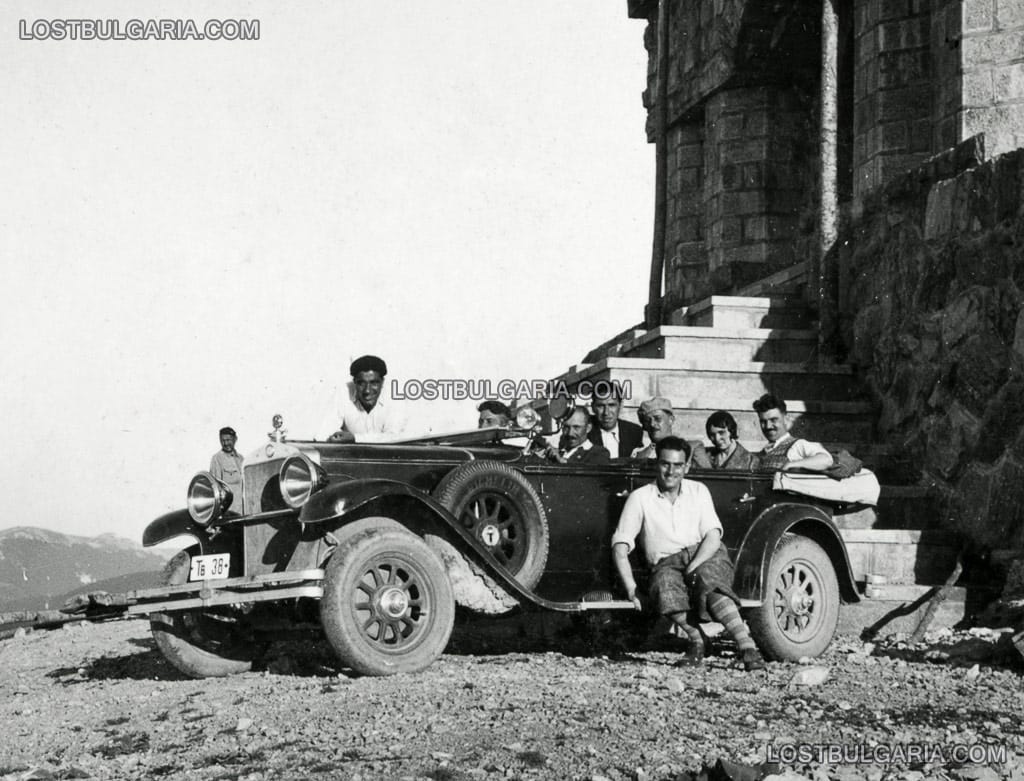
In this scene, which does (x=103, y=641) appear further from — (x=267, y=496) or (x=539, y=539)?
(x=539, y=539)

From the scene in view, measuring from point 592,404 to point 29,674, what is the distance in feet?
12.9

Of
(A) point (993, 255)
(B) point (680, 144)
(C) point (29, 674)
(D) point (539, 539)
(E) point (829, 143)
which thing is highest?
(B) point (680, 144)

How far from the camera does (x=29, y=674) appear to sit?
859cm

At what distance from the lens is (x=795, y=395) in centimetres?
1158

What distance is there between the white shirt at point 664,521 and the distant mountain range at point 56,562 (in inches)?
682

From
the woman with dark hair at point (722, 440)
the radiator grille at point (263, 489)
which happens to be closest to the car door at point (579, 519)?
the woman with dark hair at point (722, 440)

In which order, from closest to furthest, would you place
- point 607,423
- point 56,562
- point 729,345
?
point 607,423
point 729,345
point 56,562

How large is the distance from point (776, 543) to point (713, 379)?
383cm

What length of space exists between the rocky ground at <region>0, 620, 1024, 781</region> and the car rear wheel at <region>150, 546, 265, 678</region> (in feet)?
0.59

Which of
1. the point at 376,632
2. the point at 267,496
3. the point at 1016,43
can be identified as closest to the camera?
the point at 376,632

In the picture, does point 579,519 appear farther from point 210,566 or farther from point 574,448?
point 210,566

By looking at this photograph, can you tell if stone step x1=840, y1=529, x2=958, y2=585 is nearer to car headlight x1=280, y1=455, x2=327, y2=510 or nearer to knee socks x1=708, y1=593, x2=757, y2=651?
knee socks x1=708, y1=593, x2=757, y2=651

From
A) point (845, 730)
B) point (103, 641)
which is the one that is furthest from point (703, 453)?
point (103, 641)

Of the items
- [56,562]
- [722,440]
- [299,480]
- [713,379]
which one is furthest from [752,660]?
[56,562]
